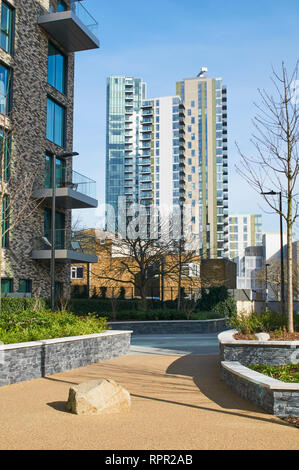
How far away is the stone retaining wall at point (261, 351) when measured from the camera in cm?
1153

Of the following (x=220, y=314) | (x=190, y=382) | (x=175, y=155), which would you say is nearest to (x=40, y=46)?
(x=220, y=314)

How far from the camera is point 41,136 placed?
26562mm

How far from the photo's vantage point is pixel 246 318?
1444 centimetres

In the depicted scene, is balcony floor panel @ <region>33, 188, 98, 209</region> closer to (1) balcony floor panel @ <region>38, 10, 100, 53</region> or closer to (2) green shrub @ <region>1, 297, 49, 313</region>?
(2) green shrub @ <region>1, 297, 49, 313</region>

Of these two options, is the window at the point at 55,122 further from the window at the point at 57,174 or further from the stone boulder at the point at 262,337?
the stone boulder at the point at 262,337

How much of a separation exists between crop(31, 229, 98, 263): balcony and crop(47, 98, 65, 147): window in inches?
207

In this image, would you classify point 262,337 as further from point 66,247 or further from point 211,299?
point 211,299

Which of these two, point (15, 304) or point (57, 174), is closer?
point (15, 304)

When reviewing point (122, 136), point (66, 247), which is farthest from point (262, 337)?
point (122, 136)

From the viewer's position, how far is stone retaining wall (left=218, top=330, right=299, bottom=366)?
11531mm

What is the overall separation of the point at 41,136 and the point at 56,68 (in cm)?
486

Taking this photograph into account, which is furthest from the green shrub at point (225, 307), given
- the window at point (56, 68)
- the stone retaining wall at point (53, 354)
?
the stone retaining wall at point (53, 354)

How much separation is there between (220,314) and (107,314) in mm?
8095
